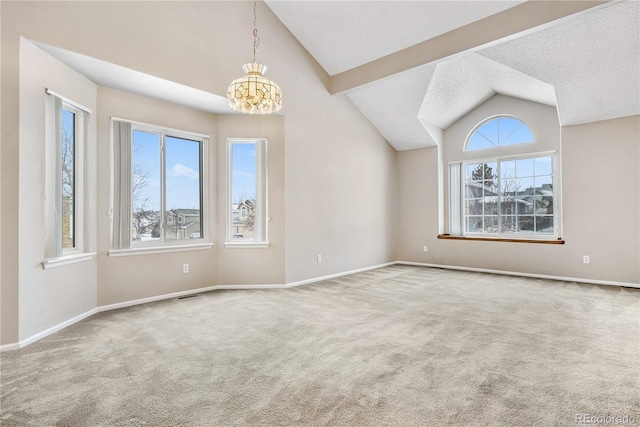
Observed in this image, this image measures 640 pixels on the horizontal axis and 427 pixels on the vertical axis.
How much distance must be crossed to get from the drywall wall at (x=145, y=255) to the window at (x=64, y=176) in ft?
0.74

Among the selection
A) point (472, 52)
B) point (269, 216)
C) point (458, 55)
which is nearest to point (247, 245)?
point (269, 216)

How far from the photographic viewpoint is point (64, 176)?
11.6 feet

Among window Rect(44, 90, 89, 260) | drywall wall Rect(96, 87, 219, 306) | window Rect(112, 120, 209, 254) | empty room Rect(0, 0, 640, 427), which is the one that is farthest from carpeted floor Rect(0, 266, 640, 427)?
window Rect(112, 120, 209, 254)

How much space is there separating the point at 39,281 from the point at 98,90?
2.25m

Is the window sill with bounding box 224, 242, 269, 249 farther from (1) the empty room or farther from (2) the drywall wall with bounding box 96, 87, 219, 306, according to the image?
(2) the drywall wall with bounding box 96, 87, 219, 306

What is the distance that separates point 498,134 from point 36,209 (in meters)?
7.06

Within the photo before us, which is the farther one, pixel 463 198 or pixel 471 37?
pixel 463 198

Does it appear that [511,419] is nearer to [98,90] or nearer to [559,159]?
[98,90]

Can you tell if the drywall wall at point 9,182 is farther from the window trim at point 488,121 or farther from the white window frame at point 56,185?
the window trim at point 488,121

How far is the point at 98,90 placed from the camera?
3.92m

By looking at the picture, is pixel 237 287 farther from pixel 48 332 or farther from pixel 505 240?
pixel 505 240

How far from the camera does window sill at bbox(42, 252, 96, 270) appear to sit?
3.15 metres

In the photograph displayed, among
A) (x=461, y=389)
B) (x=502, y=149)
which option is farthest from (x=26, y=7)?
(x=502, y=149)

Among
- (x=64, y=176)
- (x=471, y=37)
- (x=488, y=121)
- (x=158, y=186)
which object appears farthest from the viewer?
(x=488, y=121)
